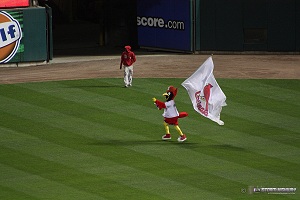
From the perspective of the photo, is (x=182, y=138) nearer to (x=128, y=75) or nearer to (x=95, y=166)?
(x=95, y=166)

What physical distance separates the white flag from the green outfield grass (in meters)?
0.82

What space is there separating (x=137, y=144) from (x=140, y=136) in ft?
3.09

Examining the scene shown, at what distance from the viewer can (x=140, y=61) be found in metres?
41.2

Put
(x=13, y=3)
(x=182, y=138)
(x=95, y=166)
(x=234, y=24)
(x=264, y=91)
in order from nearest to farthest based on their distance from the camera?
(x=95, y=166) → (x=182, y=138) → (x=264, y=91) → (x=13, y=3) → (x=234, y=24)

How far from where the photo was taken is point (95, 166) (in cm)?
2569

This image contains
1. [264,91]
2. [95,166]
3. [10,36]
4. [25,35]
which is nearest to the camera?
[95,166]

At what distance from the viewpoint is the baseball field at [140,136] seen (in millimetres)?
23984

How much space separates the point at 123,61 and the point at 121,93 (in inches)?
43.5

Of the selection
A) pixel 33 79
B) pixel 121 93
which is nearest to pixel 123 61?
pixel 121 93

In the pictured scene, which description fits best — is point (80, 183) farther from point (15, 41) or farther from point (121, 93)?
point (15, 41)

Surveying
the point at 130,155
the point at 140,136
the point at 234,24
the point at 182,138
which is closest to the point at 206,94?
the point at 182,138

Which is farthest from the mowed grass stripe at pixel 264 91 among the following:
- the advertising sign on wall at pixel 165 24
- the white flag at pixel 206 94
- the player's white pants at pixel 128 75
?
the advertising sign on wall at pixel 165 24

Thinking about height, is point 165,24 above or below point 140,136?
above

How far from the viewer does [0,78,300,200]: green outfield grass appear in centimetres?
2395
